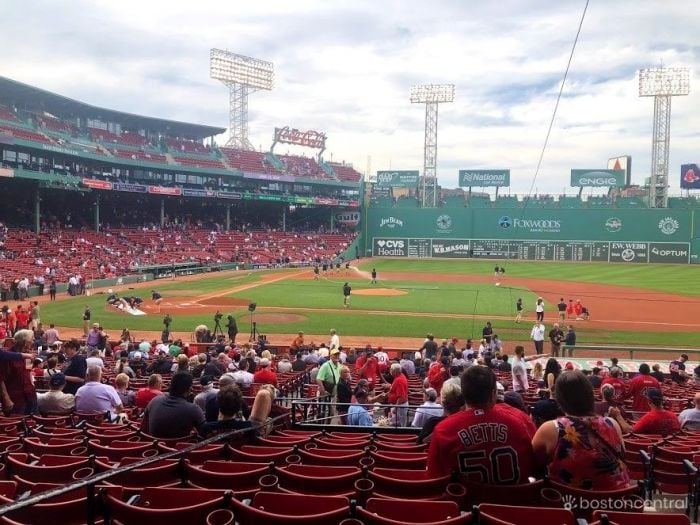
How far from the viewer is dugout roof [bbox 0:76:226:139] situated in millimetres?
52844

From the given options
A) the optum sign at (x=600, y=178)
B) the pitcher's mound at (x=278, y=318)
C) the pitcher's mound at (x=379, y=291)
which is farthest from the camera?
the optum sign at (x=600, y=178)

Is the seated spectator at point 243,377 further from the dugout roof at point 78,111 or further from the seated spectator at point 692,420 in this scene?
the dugout roof at point 78,111

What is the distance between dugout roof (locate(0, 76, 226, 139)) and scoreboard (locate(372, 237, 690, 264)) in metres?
28.8

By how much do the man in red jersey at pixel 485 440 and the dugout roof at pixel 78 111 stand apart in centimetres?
5636

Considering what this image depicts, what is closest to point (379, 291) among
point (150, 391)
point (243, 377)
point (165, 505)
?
point (243, 377)

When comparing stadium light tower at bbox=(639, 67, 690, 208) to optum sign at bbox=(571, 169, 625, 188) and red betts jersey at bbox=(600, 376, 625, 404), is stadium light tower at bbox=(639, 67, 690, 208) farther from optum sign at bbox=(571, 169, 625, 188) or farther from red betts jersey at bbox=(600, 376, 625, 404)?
red betts jersey at bbox=(600, 376, 625, 404)

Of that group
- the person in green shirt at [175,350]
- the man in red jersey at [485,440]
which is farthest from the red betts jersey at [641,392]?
the person in green shirt at [175,350]

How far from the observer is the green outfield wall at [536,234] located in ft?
224

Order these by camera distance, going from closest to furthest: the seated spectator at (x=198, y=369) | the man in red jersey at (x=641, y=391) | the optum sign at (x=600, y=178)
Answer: the man in red jersey at (x=641, y=391) → the seated spectator at (x=198, y=369) → the optum sign at (x=600, y=178)

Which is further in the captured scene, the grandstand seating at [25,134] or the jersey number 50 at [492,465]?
the grandstand seating at [25,134]

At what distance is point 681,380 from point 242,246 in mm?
55170

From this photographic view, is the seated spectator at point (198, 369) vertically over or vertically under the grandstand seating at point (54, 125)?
under

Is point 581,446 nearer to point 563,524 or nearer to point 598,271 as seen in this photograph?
point 563,524

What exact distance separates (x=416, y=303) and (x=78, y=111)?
155 feet
